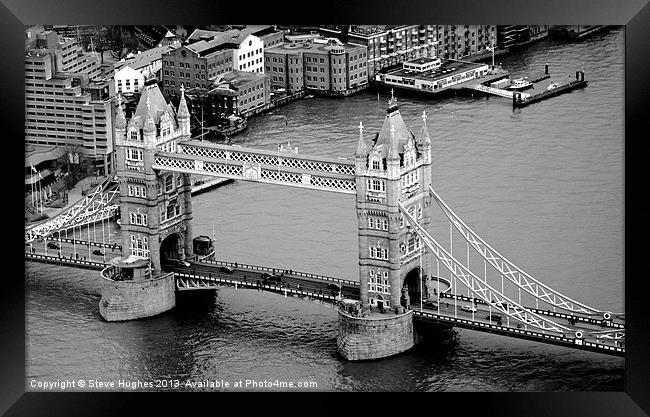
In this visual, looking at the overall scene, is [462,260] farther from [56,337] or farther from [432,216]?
[56,337]

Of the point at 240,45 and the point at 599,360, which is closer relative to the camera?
the point at 599,360

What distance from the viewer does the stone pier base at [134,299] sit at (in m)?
57.7

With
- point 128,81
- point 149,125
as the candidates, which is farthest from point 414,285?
point 128,81

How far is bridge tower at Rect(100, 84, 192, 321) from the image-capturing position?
58.0 meters

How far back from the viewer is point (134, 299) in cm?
5788

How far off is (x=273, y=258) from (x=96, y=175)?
207 inches

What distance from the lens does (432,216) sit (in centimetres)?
5875

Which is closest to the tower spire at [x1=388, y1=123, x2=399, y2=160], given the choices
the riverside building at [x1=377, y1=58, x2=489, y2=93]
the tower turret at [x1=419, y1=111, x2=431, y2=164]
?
the tower turret at [x1=419, y1=111, x2=431, y2=164]

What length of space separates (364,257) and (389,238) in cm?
76

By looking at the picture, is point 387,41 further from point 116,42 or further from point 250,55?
point 116,42

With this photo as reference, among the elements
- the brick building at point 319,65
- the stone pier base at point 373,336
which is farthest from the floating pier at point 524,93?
the stone pier base at point 373,336

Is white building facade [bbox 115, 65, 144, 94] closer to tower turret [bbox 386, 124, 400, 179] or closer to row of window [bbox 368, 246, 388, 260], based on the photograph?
row of window [bbox 368, 246, 388, 260]

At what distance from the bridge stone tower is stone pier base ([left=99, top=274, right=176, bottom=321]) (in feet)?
15.4

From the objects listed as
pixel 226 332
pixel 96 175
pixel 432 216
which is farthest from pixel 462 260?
pixel 96 175
